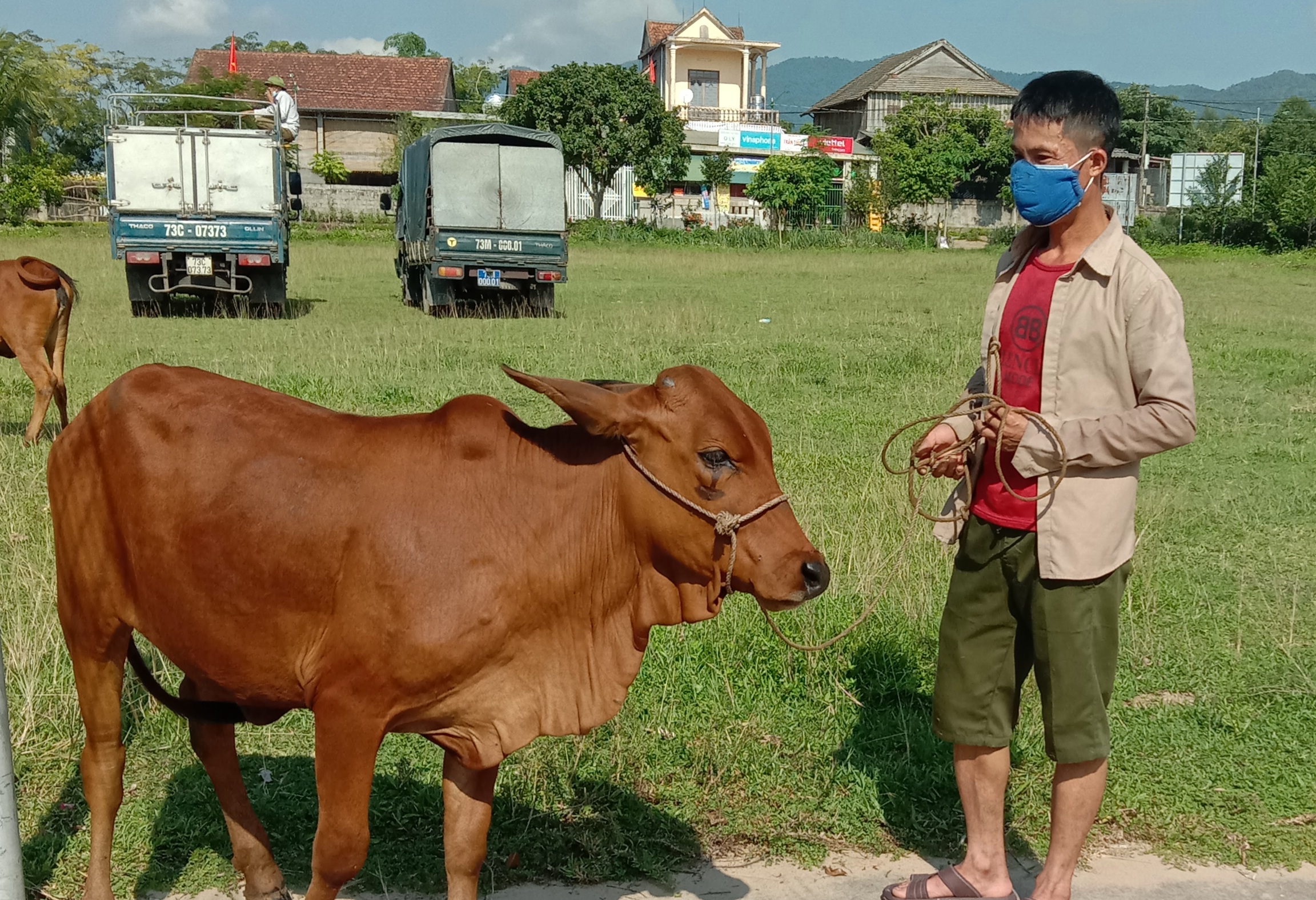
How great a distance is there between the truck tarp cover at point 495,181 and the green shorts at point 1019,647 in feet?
47.4

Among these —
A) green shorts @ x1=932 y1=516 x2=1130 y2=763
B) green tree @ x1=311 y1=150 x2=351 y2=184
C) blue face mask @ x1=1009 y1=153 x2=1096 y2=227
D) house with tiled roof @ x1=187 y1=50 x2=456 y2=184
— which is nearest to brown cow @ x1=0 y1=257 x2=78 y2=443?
green shorts @ x1=932 y1=516 x2=1130 y2=763

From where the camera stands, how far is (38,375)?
340 inches

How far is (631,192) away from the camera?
4509 cm

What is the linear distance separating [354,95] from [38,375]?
4673cm

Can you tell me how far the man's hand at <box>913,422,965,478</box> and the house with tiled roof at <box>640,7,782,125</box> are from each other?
57864mm

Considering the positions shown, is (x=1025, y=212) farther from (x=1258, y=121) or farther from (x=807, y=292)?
(x=1258, y=121)

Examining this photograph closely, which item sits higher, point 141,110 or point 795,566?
point 141,110

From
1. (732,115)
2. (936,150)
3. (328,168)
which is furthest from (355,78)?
(936,150)

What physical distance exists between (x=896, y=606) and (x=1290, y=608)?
1.83 meters

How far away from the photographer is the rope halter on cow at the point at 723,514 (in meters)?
2.64

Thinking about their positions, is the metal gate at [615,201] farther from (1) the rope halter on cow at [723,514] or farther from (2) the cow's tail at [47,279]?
(1) the rope halter on cow at [723,514]

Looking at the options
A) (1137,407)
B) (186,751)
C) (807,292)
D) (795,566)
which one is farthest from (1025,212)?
(807,292)

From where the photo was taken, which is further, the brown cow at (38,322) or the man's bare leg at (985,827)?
the brown cow at (38,322)

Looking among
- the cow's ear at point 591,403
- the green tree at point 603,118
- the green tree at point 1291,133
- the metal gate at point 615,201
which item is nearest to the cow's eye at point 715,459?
the cow's ear at point 591,403
